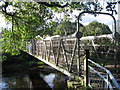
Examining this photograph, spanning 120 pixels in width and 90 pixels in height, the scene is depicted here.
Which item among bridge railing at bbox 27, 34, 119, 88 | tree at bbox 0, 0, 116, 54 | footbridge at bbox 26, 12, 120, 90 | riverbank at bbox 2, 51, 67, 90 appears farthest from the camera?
riverbank at bbox 2, 51, 67, 90

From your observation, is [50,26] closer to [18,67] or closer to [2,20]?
[2,20]

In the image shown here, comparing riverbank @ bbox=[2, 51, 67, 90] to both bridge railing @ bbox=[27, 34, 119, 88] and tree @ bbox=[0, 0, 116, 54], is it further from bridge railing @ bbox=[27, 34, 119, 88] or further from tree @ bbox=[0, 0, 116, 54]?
tree @ bbox=[0, 0, 116, 54]

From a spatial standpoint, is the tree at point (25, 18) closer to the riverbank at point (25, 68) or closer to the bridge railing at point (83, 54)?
the bridge railing at point (83, 54)

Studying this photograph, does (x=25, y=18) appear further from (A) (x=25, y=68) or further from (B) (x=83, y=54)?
(A) (x=25, y=68)

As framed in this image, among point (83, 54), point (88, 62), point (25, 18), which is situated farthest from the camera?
point (25, 18)

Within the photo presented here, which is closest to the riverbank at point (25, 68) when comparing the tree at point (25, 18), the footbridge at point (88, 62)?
the tree at point (25, 18)

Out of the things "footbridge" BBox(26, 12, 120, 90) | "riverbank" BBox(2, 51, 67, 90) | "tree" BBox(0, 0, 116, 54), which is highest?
"tree" BBox(0, 0, 116, 54)

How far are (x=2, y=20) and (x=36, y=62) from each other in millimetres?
9851

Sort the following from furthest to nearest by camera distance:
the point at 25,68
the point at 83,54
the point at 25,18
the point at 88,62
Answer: the point at 25,68, the point at 25,18, the point at 88,62, the point at 83,54

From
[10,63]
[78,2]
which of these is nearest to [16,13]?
[78,2]

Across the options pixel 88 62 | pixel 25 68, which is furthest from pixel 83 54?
pixel 25 68

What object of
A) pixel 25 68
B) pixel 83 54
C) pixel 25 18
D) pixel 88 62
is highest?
pixel 25 18

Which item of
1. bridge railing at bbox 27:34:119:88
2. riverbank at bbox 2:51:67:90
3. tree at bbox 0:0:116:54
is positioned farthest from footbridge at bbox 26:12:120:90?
riverbank at bbox 2:51:67:90

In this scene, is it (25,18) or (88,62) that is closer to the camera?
(88,62)
